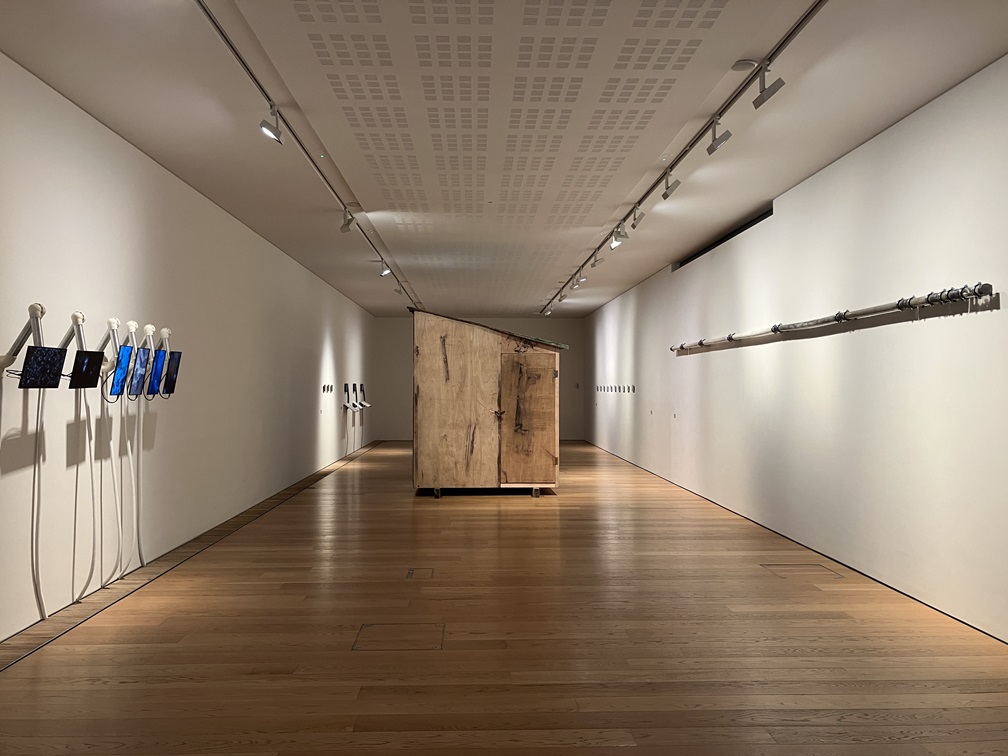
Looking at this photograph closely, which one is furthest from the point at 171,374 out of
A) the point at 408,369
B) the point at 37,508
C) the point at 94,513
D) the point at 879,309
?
the point at 408,369

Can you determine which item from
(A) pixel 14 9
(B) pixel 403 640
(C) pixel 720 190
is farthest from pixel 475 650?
(C) pixel 720 190

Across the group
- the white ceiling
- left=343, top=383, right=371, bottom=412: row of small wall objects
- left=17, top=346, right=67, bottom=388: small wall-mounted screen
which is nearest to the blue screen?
left=17, top=346, right=67, bottom=388: small wall-mounted screen

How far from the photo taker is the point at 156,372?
206 inches

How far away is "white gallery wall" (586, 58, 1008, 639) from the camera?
13.1 feet

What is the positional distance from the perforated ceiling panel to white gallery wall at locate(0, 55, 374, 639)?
1.38 metres

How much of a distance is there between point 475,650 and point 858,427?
10.6ft

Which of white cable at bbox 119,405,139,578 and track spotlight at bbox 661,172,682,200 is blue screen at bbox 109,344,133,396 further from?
track spotlight at bbox 661,172,682,200

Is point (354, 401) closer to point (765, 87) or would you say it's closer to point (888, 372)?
point (888, 372)

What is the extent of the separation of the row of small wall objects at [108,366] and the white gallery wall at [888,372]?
15.9ft

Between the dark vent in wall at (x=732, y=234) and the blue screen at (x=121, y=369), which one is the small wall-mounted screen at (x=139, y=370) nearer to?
the blue screen at (x=121, y=369)

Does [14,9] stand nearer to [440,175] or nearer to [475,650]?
[440,175]

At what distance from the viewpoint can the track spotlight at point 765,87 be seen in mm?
3900

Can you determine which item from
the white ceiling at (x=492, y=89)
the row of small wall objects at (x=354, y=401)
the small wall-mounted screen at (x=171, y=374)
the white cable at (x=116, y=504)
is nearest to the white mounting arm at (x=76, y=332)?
the white cable at (x=116, y=504)

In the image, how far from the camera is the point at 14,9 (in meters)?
3.33
